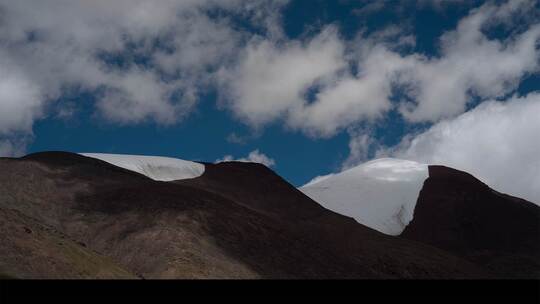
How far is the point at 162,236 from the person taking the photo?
1196 inches

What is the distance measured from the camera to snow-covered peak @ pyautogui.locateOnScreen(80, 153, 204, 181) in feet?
176

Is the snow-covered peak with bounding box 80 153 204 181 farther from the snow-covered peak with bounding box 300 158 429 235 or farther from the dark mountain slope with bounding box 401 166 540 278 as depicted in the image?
the dark mountain slope with bounding box 401 166 540 278

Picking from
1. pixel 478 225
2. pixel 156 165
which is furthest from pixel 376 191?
pixel 156 165

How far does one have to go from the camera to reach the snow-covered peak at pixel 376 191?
6400 centimetres

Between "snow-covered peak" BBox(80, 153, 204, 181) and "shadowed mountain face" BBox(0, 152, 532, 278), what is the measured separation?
3.99 meters

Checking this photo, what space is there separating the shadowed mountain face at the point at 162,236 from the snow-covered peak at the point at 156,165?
13.1ft

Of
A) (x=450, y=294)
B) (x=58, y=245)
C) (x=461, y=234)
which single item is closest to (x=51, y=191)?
(x=58, y=245)

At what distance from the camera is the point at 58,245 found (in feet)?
75.4

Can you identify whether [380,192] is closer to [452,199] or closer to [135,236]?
[452,199]

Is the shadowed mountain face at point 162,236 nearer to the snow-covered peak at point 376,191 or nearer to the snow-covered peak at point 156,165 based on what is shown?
the snow-covered peak at point 156,165

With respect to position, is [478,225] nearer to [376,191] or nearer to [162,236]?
[376,191]

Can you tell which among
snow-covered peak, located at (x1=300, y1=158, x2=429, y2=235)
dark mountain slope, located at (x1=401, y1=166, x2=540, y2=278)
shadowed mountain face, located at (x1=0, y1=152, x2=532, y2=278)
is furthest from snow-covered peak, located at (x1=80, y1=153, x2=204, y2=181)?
dark mountain slope, located at (x1=401, y1=166, x2=540, y2=278)

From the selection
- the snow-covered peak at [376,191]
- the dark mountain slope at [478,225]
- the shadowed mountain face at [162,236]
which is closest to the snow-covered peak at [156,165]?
the shadowed mountain face at [162,236]

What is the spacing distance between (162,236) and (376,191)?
1796 inches
